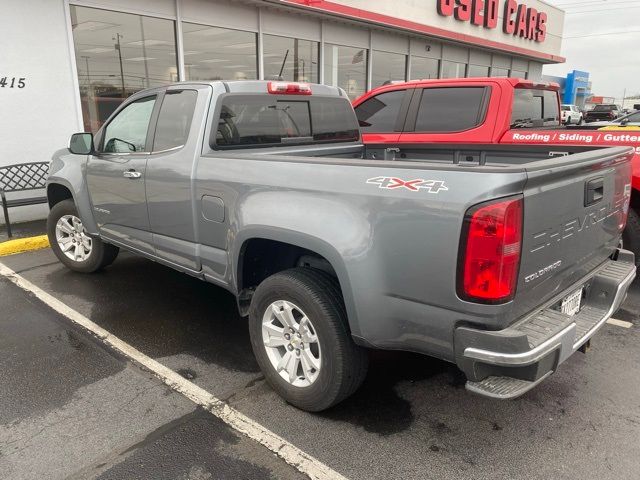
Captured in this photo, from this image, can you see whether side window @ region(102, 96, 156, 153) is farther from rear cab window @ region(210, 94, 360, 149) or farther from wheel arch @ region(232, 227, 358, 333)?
wheel arch @ region(232, 227, 358, 333)

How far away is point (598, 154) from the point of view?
268 cm

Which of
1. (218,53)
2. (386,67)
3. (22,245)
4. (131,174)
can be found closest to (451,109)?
(131,174)

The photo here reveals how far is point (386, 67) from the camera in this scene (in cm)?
1391

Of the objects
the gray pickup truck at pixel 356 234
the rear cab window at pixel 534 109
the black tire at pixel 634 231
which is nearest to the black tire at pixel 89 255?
the gray pickup truck at pixel 356 234

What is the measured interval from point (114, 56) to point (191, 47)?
1512mm

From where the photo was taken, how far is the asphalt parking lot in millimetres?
2463

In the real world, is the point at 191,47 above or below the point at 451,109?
above

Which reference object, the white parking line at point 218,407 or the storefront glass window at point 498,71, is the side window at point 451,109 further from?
the storefront glass window at point 498,71

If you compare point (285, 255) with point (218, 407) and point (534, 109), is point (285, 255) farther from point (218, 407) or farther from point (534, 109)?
point (534, 109)

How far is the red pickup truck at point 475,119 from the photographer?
463cm

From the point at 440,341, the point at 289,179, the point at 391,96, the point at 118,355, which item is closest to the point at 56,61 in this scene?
the point at 391,96

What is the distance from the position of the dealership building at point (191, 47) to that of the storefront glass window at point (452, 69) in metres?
0.06

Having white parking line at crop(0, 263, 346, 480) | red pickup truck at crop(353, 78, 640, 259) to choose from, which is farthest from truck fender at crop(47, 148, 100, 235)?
red pickup truck at crop(353, 78, 640, 259)

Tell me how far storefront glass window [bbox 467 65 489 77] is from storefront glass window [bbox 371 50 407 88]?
3861 mm
